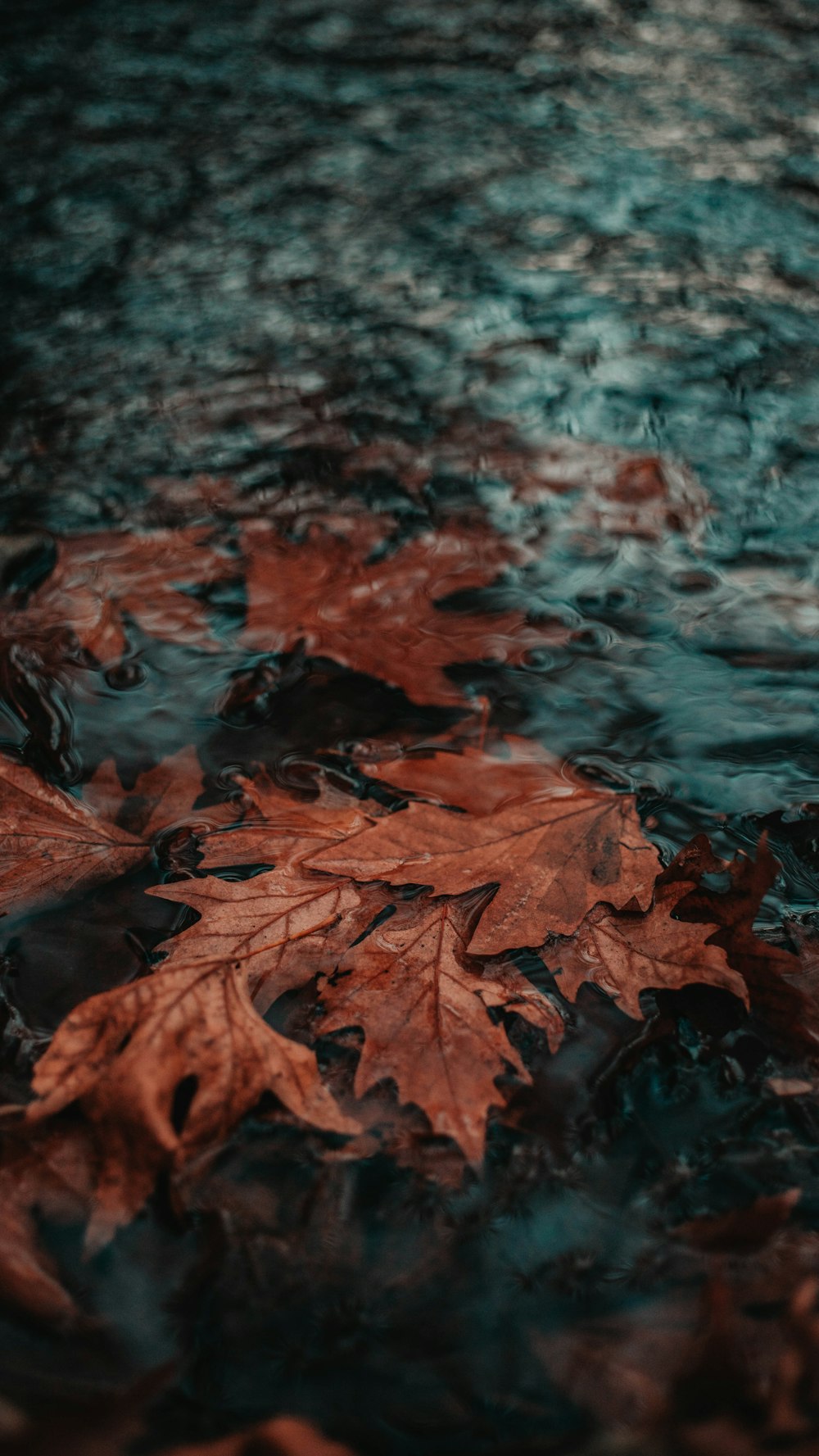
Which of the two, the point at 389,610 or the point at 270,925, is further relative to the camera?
the point at 389,610

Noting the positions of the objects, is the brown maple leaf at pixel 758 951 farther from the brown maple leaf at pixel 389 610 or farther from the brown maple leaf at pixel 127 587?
the brown maple leaf at pixel 127 587

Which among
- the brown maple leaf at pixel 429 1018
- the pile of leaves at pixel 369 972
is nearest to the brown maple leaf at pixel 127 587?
the pile of leaves at pixel 369 972

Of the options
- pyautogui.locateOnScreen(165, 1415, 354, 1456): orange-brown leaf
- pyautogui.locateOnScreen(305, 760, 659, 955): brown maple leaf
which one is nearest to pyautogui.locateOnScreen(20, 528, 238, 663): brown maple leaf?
pyautogui.locateOnScreen(305, 760, 659, 955): brown maple leaf

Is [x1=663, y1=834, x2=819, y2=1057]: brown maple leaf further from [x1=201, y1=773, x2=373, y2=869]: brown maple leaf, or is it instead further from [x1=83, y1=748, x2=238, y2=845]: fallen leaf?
[x1=83, y1=748, x2=238, y2=845]: fallen leaf

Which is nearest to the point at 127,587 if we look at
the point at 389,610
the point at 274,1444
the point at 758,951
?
the point at 389,610

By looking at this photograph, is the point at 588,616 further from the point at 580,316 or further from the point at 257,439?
the point at 580,316

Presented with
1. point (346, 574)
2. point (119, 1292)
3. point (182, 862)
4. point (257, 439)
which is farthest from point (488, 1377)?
point (257, 439)

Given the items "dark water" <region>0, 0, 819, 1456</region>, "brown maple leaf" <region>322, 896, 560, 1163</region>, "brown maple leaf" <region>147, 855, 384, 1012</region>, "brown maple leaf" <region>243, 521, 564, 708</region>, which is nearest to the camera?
"dark water" <region>0, 0, 819, 1456</region>

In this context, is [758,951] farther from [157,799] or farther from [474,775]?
[157,799]
